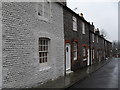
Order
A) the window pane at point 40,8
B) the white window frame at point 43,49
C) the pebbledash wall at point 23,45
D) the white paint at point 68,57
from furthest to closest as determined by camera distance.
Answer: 1. the white paint at point 68,57
2. the white window frame at point 43,49
3. the window pane at point 40,8
4. the pebbledash wall at point 23,45

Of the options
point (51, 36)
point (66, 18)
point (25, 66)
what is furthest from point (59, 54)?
point (25, 66)

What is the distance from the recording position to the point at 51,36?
37.4ft

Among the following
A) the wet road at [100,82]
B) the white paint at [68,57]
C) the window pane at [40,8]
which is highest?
the window pane at [40,8]

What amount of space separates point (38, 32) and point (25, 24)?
1295 mm

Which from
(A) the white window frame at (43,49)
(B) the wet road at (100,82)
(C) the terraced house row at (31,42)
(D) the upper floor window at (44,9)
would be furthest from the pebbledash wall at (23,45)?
(B) the wet road at (100,82)

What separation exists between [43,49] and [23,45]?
2427 millimetres

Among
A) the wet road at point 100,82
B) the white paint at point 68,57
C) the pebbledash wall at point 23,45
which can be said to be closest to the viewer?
the pebbledash wall at point 23,45

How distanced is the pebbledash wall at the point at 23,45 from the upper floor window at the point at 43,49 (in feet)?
0.88

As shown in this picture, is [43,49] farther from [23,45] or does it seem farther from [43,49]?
[23,45]

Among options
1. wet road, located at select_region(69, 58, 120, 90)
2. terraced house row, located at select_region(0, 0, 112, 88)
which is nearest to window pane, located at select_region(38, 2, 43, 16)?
terraced house row, located at select_region(0, 0, 112, 88)

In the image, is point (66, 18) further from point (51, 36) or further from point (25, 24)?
point (25, 24)

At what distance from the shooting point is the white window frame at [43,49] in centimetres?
1040

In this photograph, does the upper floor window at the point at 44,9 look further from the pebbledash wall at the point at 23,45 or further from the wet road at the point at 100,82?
the wet road at the point at 100,82

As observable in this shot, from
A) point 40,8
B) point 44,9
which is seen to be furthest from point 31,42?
point 44,9
